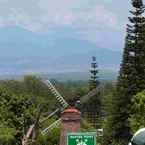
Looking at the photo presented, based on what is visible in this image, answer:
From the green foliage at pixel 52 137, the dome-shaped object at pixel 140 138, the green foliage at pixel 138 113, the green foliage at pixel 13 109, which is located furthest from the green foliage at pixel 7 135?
the dome-shaped object at pixel 140 138

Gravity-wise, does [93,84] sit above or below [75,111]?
above

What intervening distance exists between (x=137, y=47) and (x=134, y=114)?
8081 mm

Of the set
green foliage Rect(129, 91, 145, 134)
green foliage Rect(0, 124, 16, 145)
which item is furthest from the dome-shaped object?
green foliage Rect(129, 91, 145, 134)

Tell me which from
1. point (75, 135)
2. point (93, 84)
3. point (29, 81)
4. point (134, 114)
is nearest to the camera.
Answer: point (75, 135)

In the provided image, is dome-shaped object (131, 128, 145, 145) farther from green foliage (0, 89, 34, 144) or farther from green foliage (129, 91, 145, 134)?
green foliage (0, 89, 34, 144)

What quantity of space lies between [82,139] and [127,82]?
53.7 m

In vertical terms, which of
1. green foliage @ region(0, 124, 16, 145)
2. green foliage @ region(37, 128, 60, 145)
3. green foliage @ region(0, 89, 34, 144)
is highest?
green foliage @ region(0, 89, 34, 144)

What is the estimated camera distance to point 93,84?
136 m

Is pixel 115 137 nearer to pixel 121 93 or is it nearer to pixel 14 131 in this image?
pixel 121 93

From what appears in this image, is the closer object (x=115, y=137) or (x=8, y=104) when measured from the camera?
(x=115, y=137)

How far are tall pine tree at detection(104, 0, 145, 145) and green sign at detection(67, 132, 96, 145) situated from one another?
2042 inches

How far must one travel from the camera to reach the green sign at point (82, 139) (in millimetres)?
15781

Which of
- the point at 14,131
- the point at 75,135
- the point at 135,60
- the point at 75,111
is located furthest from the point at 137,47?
the point at 75,135

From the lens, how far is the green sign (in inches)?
621
